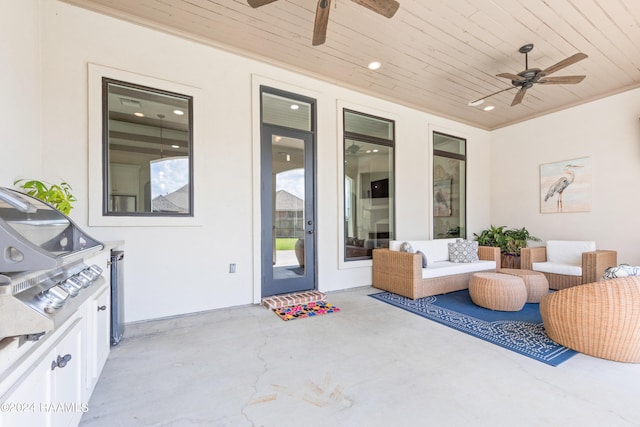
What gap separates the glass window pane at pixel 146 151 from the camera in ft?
10.1

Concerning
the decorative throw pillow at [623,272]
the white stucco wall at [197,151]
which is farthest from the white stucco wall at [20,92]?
the decorative throw pillow at [623,272]

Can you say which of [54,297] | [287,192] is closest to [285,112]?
[287,192]

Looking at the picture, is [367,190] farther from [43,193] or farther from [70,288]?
[70,288]

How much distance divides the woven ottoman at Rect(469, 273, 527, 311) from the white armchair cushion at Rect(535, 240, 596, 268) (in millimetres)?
2064

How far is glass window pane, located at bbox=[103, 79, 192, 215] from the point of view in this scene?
307 centimetres

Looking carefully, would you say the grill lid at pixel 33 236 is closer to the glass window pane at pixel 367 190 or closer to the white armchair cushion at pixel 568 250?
A: the glass window pane at pixel 367 190

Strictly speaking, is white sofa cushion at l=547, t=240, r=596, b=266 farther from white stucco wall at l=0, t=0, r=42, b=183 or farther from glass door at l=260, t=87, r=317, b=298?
white stucco wall at l=0, t=0, r=42, b=183

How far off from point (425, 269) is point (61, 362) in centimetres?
398

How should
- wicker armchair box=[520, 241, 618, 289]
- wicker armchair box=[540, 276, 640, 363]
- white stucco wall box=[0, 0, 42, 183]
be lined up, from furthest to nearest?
wicker armchair box=[520, 241, 618, 289] → wicker armchair box=[540, 276, 640, 363] → white stucco wall box=[0, 0, 42, 183]

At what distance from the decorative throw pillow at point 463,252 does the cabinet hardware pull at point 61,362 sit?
493 centimetres

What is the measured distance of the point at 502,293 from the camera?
3430 mm

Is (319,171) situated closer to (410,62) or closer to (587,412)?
(410,62)

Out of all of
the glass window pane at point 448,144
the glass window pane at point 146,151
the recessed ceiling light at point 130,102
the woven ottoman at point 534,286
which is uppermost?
the glass window pane at point 448,144

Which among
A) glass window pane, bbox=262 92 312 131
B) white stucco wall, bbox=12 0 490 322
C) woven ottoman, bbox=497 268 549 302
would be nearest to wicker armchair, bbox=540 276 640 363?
woven ottoman, bbox=497 268 549 302
